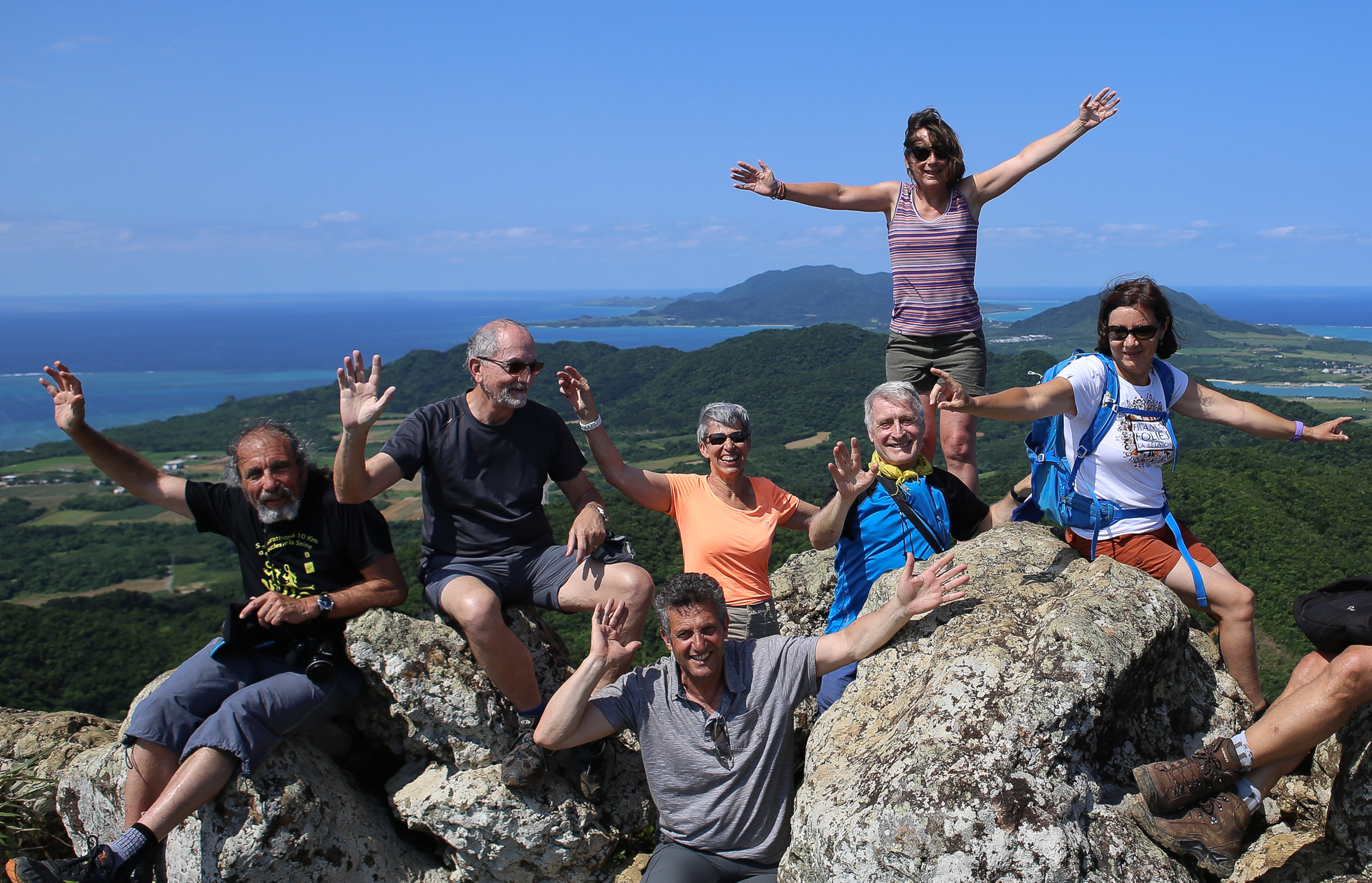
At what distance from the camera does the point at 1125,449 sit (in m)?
5.09

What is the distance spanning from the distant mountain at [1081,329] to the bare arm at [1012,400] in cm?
13660

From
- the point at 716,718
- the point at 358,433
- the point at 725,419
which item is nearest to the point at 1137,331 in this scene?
the point at 725,419

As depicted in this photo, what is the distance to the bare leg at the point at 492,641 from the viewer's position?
521 centimetres

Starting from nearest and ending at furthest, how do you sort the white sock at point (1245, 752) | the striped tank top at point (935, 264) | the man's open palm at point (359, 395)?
the white sock at point (1245, 752)
the man's open palm at point (359, 395)
the striped tank top at point (935, 264)

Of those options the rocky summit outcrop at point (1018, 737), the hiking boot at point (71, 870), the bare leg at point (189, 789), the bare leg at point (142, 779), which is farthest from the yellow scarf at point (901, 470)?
the hiking boot at point (71, 870)

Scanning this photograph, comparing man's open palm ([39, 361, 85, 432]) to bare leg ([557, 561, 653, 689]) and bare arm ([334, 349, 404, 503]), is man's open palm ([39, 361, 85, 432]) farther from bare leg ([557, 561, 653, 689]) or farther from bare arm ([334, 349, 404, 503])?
bare leg ([557, 561, 653, 689])

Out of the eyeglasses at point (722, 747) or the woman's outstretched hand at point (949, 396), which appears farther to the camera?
the woman's outstretched hand at point (949, 396)

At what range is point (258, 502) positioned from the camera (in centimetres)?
536

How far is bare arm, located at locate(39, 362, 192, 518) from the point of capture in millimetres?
5402

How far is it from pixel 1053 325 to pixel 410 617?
588ft

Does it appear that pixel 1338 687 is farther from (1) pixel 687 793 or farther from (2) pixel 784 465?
(2) pixel 784 465

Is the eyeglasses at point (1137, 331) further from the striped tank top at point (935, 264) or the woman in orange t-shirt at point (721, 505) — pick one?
the woman in orange t-shirt at point (721, 505)

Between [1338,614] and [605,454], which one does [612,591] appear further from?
[1338,614]

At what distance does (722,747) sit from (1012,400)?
2.41 meters
